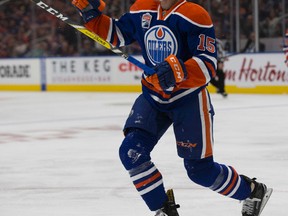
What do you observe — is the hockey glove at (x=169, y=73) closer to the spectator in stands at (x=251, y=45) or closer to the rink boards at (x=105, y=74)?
the rink boards at (x=105, y=74)

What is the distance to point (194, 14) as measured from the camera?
3.47 m

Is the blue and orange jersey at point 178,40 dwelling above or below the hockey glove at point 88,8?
below

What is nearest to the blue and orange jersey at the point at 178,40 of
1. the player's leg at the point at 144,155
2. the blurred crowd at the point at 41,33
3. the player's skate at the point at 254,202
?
the player's leg at the point at 144,155

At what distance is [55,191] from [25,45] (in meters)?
13.4

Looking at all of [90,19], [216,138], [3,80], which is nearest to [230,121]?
[216,138]

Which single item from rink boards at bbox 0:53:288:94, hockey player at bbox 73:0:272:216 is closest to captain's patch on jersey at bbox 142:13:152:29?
hockey player at bbox 73:0:272:216

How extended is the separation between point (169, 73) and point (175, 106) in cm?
28

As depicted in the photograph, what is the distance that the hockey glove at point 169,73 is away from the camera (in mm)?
3337

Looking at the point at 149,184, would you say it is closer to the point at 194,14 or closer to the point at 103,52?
the point at 194,14

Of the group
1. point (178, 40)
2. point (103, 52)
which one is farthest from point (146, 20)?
point (103, 52)

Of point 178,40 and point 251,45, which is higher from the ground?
point 178,40

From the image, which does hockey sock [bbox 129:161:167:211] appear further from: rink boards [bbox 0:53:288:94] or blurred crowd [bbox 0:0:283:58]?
blurred crowd [bbox 0:0:283:58]

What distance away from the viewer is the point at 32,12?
17719mm

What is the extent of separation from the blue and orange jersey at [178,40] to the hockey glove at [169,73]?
72mm
